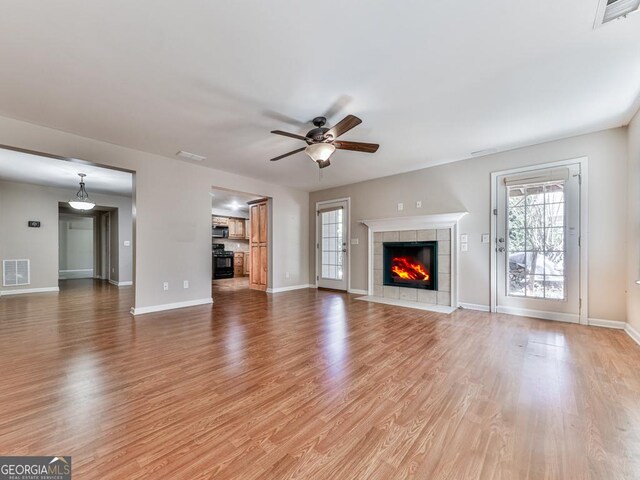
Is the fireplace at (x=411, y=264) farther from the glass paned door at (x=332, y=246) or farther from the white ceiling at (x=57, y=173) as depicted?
the white ceiling at (x=57, y=173)

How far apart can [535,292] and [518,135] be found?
2.26 m

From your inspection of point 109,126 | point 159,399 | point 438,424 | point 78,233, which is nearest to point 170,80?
point 109,126

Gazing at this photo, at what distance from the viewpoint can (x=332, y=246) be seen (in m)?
6.50

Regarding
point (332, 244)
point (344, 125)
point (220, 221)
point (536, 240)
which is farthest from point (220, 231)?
point (536, 240)

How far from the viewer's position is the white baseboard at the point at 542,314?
3.58 meters

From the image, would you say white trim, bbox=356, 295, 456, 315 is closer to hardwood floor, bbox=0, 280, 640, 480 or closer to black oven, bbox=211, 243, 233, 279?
hardwood floor, bbox=0, 280, 640, 480

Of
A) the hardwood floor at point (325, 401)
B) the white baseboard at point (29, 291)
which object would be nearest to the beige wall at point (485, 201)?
the hardwood floor at point (325, 401)

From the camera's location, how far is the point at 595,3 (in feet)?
5.34

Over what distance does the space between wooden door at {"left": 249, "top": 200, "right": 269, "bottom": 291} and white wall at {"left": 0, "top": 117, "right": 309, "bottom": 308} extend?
977 millimetres

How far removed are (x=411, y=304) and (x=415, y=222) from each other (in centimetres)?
153

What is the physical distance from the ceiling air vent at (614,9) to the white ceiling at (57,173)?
613 cm

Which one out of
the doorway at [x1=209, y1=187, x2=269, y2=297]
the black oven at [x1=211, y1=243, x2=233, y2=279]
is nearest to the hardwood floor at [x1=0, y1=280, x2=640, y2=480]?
the doorway at [x1=209, y1=187, x2=269, y2=297]

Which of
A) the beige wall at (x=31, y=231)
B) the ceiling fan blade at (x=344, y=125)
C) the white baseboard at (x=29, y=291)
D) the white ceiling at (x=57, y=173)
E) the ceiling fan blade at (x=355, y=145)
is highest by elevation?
the white ceiling at (x=57, y=173)

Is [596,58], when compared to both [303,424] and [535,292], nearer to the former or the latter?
[535,292]
